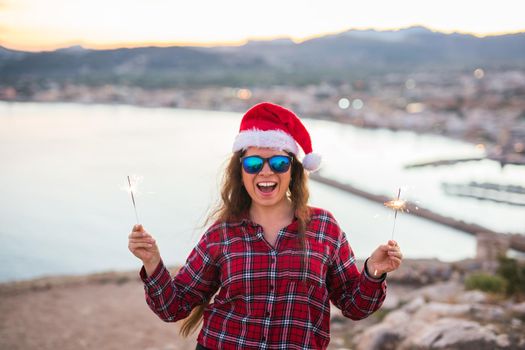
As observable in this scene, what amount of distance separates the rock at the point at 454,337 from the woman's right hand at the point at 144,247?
1.70 m

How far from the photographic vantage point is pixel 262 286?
1046 millimetres

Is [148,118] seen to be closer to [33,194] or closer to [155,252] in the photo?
[33,194]

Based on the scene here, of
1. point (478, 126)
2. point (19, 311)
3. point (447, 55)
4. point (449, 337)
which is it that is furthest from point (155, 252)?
point (447, 55)

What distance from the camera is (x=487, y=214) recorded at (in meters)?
12.2

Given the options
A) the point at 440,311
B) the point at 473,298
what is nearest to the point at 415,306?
the point at 473,298

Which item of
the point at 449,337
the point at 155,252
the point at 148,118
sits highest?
the point at 155,252

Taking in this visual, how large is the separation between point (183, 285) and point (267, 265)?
0.17m

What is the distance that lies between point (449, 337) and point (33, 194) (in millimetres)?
15141

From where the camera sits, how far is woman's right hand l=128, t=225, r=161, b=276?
41.3 inches

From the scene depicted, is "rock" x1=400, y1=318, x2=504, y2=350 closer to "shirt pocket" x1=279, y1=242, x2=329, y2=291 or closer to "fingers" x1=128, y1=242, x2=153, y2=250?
"shirt pocket" x1=279, y1=242, x2=329, y2=291

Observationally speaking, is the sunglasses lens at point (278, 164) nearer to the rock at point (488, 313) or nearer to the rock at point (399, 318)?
the rock at point (488, 313)

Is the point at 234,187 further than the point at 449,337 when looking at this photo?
No

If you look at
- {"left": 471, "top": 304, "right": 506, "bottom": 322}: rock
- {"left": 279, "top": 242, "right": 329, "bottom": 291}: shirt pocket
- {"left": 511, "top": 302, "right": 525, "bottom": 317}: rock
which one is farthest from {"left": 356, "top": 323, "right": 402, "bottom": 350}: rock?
{"left": 279, "top": 242, "right": 329, "bottom": 291}: shirt pocket

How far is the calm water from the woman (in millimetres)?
156
